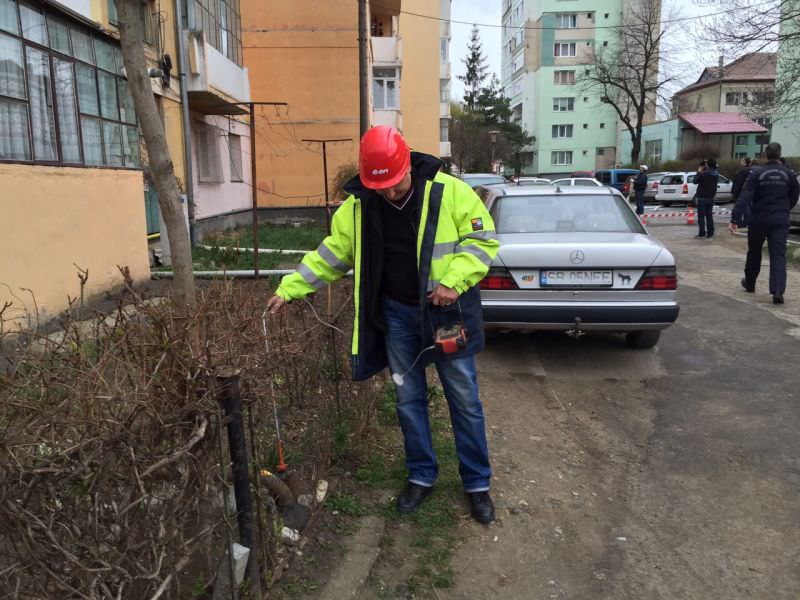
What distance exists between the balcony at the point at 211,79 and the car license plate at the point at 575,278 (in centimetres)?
1011

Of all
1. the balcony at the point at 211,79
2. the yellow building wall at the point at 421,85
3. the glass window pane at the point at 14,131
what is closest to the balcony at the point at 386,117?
the yellow building wall at the point at 421,85

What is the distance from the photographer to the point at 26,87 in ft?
23.3

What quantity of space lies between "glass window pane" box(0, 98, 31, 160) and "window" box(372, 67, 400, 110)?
23092mm

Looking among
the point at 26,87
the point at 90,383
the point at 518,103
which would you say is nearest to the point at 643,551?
the point at 90,383

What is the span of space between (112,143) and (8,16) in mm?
2459

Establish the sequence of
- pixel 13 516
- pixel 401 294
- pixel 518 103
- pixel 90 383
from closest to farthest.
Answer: pixel 13 516 < pixel 90 383 < pixel 401 294 < pixel 518 103

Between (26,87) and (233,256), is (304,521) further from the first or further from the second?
(233,256)

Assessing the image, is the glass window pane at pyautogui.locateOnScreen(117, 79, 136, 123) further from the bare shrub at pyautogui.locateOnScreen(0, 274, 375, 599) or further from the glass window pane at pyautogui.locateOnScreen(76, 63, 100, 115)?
the bare shrub at pyautogui.locateOnScreen(0, 274, 375, 599)

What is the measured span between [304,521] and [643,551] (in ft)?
5.12

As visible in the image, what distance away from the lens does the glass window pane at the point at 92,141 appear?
328 inches

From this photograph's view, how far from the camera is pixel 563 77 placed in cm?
6256

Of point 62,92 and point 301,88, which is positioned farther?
point 301,88

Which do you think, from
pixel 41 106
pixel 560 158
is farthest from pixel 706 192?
pixel 560 158

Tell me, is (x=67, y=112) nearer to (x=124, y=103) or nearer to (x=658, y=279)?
(x=124, y=103)
